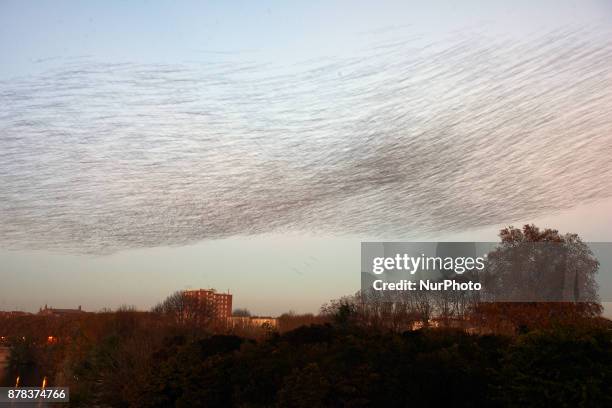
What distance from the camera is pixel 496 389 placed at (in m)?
7.58

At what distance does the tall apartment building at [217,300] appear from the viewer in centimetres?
2228

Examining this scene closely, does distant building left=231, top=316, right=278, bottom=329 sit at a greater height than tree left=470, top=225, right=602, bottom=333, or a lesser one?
lesser

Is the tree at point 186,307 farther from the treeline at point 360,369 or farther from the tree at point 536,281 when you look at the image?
the tree at point 536,281

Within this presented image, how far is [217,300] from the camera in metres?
22.9

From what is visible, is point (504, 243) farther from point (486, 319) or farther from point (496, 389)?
point (496, 389)

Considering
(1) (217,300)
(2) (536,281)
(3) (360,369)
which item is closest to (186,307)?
(1) (217,300)

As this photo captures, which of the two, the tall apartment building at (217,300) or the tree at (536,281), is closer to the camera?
the tree at (536,281)

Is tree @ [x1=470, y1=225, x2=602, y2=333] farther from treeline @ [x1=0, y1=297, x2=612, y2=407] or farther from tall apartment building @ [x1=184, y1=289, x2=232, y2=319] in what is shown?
tall apartment building @ [x1=184, y1=289, x2=232, y2=319]

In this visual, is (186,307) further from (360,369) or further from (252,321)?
(360,369)

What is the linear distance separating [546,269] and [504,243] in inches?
74.4

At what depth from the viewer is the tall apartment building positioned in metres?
22.3

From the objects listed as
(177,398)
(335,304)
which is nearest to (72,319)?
(335,304)

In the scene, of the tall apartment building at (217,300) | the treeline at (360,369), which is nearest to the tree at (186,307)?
the tall apartment building at (217,300)

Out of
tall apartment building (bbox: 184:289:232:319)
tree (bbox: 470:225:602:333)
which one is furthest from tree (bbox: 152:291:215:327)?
tree (bbox: 470:225:602:333)
